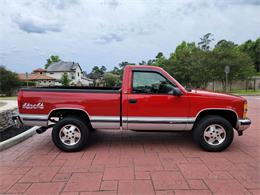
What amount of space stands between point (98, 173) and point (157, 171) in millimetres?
1025

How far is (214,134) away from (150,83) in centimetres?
178

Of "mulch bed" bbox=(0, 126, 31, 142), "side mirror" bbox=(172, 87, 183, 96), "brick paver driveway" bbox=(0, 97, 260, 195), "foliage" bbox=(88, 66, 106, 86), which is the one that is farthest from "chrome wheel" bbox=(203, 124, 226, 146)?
"foliage" bbox=(88, 66, 106, 86)

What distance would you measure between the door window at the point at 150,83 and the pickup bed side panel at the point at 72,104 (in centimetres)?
49

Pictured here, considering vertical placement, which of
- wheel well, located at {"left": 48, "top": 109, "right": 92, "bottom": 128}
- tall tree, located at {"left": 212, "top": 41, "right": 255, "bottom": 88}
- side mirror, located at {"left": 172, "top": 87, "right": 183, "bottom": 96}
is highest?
tall tree, located at {"left": 212, "top": 41, "right": 255, "bottom": 88}

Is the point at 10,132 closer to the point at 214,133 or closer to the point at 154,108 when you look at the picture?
the point at 154,108

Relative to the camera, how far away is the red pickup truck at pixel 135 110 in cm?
488

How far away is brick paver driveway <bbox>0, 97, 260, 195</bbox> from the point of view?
341 centimetres

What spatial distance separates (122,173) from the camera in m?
3.90

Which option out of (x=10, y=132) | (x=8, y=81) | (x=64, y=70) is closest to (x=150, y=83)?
(x=10, y=132)

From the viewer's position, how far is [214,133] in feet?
16.2

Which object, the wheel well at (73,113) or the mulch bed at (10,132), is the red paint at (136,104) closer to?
the wheel well at (73,113)

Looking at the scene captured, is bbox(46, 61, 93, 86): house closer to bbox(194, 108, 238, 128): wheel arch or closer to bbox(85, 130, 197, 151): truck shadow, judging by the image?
bbox(85, 130, 197, 151): truck shadow

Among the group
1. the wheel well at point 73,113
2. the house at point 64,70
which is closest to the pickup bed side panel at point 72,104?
the wheel well at point 73,113

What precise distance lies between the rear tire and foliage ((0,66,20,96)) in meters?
34.8
